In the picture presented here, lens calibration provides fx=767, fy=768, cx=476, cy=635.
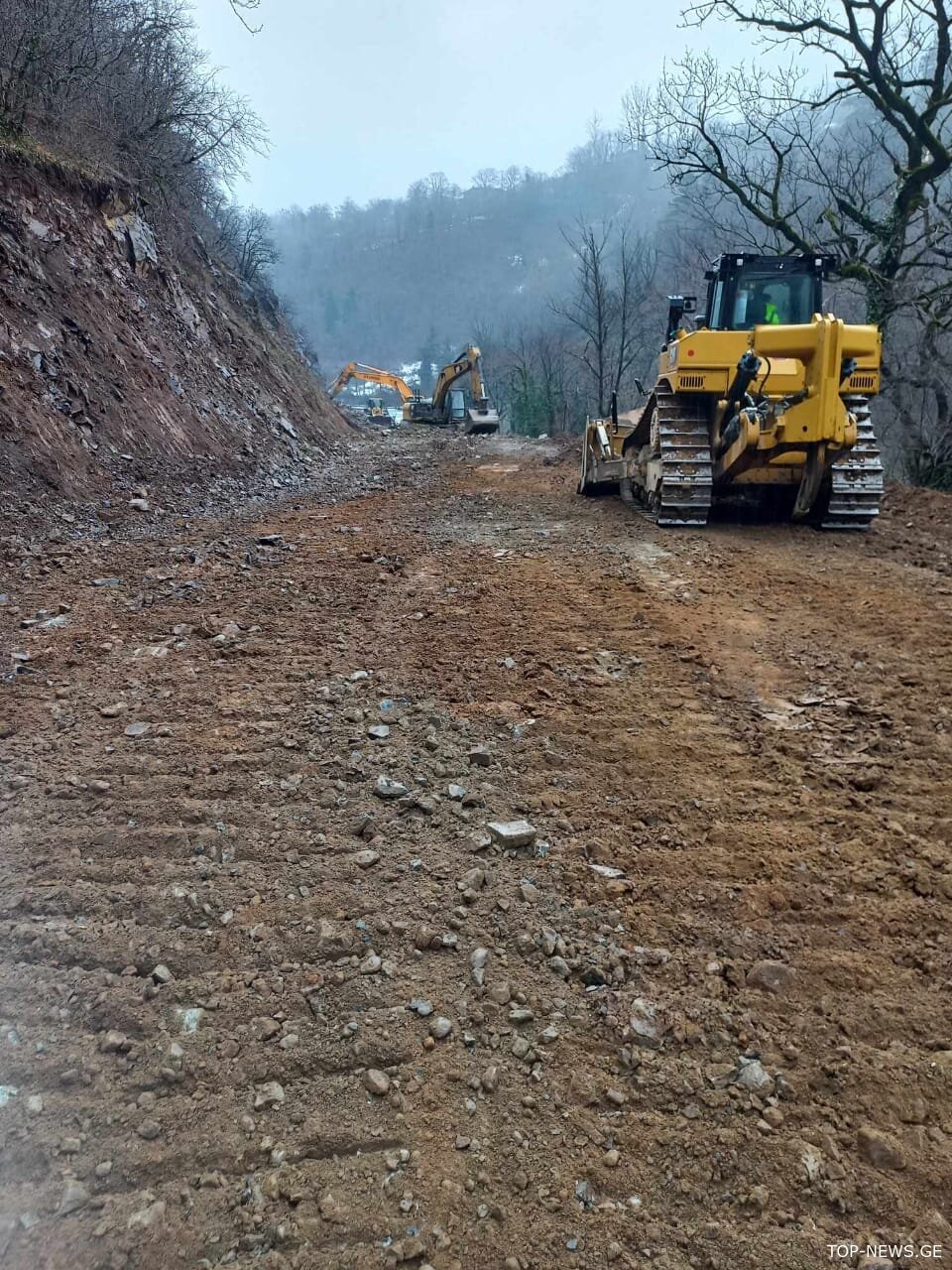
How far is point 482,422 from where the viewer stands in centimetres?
2581

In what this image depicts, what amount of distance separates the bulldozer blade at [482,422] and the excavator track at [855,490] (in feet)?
64.0

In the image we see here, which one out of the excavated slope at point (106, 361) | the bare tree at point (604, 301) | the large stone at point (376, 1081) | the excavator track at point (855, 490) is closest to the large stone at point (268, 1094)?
the large stone at point (376, 1081)

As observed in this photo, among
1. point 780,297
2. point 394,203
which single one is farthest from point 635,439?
point 394,203

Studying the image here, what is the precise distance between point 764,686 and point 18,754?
3568mm

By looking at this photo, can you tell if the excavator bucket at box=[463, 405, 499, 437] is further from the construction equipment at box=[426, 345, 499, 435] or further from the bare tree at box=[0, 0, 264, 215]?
the bare tree at box=[0, 0, 264, 215]

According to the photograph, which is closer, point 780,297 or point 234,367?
point 780,297

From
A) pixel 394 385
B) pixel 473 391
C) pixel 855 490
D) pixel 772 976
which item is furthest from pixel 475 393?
pixel 772 976

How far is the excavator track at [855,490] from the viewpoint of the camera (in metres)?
7.12

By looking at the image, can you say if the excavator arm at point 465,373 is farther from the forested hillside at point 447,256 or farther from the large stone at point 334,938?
the forested hillside at point 447,256

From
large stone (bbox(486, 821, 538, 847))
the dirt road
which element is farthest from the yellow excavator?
large stone (bbox(486, 821, 538, 847))

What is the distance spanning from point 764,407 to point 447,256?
136904mm

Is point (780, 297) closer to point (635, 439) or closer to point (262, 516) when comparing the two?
point (635, 439)

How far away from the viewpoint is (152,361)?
10922mm

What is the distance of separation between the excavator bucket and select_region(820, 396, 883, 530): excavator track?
64.0ft
